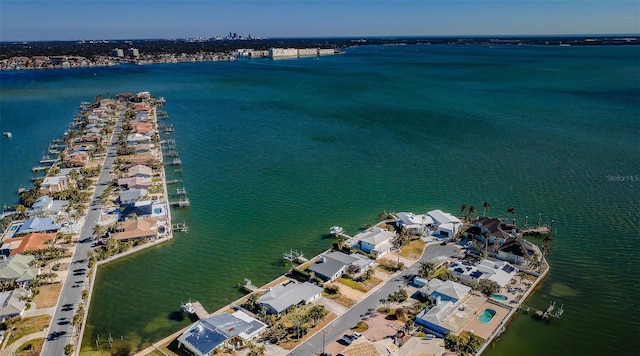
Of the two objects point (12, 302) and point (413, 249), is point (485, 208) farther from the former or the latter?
point (12, 302)

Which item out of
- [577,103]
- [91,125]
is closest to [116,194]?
[91,125]

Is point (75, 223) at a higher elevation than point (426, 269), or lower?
higher

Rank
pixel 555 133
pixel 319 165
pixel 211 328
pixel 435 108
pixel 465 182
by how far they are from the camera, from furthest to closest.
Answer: pixel 435 108, pixel 555 133, pixel 319 165, pixel 465 182, pixel 211 328

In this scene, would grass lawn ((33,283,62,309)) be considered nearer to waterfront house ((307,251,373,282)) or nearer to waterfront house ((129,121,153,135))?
waterfront house ((307,251,373,282))

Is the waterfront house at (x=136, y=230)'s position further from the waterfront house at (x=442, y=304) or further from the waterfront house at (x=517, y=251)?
the waterfront house at (x=517, y=251)

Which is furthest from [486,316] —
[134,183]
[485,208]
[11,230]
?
[11,230]

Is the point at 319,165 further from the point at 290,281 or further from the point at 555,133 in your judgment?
the point at 555,133

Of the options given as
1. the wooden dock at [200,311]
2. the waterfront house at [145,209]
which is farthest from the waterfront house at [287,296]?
the waterfront house at [145,209]
